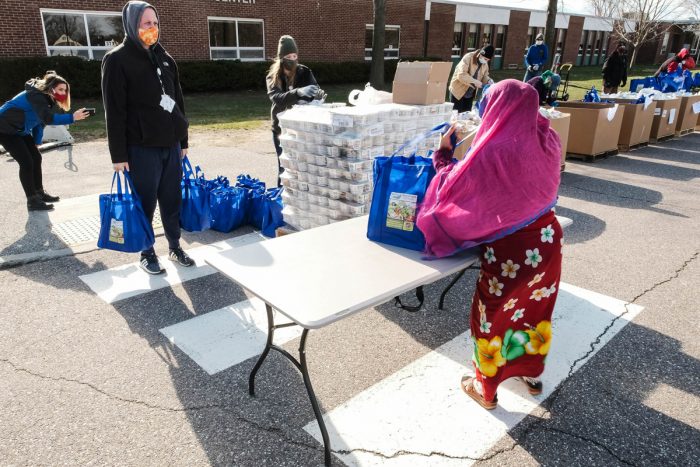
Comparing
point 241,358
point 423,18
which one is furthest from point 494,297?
point 423,18

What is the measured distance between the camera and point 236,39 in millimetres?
19719

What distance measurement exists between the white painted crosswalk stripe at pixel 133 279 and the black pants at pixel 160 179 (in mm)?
250

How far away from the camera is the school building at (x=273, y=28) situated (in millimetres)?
15469

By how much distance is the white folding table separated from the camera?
2105 mm

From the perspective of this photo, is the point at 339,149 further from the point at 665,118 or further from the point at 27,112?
the point at 665,118

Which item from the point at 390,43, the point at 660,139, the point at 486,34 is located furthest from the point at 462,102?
the point at 486,34

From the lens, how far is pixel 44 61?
14.5 metres

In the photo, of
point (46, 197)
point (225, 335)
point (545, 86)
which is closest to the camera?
point (225, 335)

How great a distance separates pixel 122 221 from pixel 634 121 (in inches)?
389

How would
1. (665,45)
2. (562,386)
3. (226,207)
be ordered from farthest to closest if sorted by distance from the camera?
(665,45) < (226,207) < (562,386)

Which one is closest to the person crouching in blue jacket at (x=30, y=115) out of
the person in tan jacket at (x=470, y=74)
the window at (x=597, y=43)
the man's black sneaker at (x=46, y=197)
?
the man's black sneaker at (x=46, y=197)

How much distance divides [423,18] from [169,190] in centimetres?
2466

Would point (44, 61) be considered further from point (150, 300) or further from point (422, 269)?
point (422, 269)

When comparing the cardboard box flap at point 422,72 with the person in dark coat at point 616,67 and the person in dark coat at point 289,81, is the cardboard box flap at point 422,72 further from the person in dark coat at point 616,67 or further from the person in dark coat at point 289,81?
the person in dark coat at point 616,67
